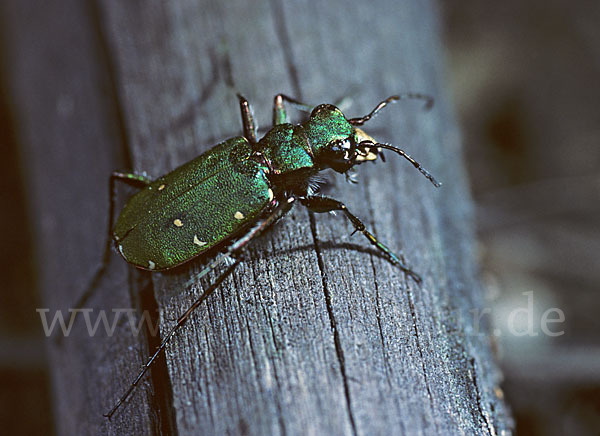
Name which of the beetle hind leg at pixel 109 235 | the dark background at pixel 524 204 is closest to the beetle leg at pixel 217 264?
the beetle hind leg at pixel 109 235

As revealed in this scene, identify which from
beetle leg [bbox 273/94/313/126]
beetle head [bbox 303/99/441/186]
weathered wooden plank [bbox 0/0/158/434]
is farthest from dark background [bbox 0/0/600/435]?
beetle leg [bbox 273/94/313/126]

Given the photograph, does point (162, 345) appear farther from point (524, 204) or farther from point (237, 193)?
point (524, 204)

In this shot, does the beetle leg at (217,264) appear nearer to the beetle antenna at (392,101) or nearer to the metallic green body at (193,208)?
the metallic green body at (193,208)

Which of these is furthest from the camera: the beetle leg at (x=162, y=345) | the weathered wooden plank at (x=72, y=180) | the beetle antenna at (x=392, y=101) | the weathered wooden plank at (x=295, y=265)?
the beetle antenna at (x=392, y=101)

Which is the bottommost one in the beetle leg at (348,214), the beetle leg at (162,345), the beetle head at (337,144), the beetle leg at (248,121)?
the beetle leg at (162,345)

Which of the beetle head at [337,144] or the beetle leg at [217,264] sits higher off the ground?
the beetle head at [337,144]

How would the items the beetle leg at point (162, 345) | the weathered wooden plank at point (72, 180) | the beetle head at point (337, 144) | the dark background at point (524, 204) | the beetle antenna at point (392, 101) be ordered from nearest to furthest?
the beetle leg at point (162, 345)
the weathered wooden plank at point (72, 180)
the beetle head at point (337, 144)
the beetle antenna at point (392, 101)
the dark background at point (524, 204)

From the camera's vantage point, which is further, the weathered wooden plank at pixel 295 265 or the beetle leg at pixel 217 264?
the beetle leg at pixel 217 264
